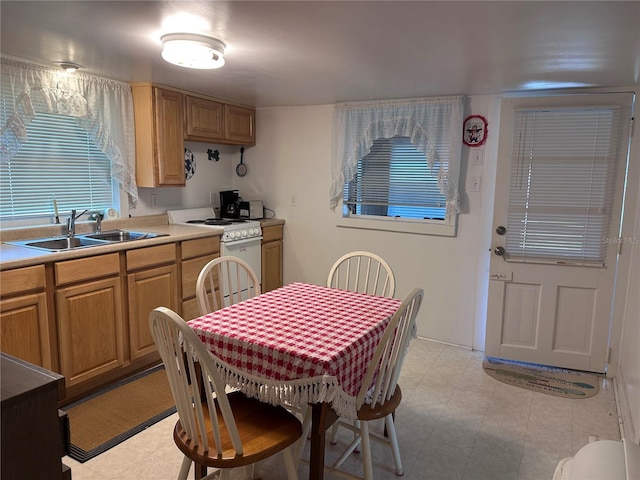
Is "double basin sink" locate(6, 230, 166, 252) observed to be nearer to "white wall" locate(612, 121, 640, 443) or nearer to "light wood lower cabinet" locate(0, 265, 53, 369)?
"light wood lower cabinet" locate(0, 265, 53, 369)

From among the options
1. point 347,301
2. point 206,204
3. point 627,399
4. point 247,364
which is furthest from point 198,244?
point 627,399

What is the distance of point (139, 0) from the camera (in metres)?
1.68

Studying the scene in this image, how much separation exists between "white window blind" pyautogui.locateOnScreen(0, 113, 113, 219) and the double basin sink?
0.24m

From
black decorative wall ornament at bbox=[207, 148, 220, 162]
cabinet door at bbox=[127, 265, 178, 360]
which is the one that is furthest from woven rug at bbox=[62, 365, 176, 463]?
black decorative wall ornament at bbox=[207, 148, 220, 162]

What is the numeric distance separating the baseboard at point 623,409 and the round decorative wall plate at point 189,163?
3724mm

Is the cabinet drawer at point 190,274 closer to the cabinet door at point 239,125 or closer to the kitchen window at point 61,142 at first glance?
the kitchen window at point 61,142

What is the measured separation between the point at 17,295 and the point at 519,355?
11.0 feet

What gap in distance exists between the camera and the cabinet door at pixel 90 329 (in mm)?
2609

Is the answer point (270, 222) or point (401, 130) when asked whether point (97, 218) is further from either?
point (401, 130)

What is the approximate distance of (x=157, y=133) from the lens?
134 inches

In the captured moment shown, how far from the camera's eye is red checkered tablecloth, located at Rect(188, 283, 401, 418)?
5.39 ft

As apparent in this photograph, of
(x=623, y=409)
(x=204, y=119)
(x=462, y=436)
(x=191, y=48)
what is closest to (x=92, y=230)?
A: (x=204, y=119)

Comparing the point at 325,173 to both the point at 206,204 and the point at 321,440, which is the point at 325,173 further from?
the point at 321,440

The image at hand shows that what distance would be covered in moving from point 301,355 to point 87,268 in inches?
66.8
